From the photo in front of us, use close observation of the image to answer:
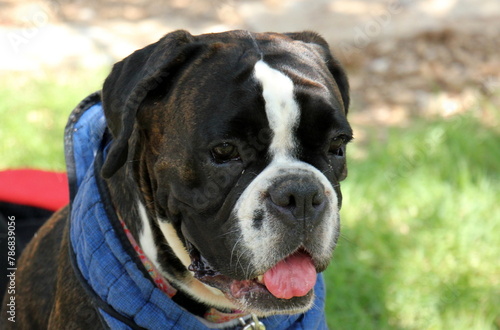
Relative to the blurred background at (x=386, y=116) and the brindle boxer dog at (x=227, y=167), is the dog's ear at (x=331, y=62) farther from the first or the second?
the blurred background at (x=386, y=116)

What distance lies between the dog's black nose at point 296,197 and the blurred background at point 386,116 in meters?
1.56

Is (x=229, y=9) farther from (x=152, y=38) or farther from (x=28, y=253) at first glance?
(x=28, y=253)

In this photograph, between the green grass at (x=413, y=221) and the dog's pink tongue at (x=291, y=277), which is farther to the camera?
the green grass at (x=413, y=221)

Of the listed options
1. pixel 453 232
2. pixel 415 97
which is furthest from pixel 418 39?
pixel 453 232

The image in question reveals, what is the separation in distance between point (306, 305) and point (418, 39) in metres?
4.91

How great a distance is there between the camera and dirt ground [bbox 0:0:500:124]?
6113 millimetres

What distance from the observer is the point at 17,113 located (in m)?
5.57

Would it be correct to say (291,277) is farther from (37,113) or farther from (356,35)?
(356,35)

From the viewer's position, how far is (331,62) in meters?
2.88

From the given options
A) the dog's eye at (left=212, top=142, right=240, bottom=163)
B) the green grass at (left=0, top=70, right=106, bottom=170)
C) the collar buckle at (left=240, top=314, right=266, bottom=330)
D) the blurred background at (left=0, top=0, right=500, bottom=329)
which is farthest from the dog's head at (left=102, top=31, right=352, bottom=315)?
the green grass at (left=0, top=70, right=106, bottom=170)

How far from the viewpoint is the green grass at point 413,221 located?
380 centimetres

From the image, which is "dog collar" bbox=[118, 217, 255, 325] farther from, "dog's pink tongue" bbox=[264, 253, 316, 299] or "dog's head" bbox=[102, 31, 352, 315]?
"dog's pink tongue" bbox=[264, 253, 316, 299]

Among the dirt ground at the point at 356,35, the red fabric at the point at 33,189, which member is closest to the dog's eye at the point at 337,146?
the red fabric at the point at 33,189

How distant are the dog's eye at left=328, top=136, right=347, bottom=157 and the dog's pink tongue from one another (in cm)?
39
